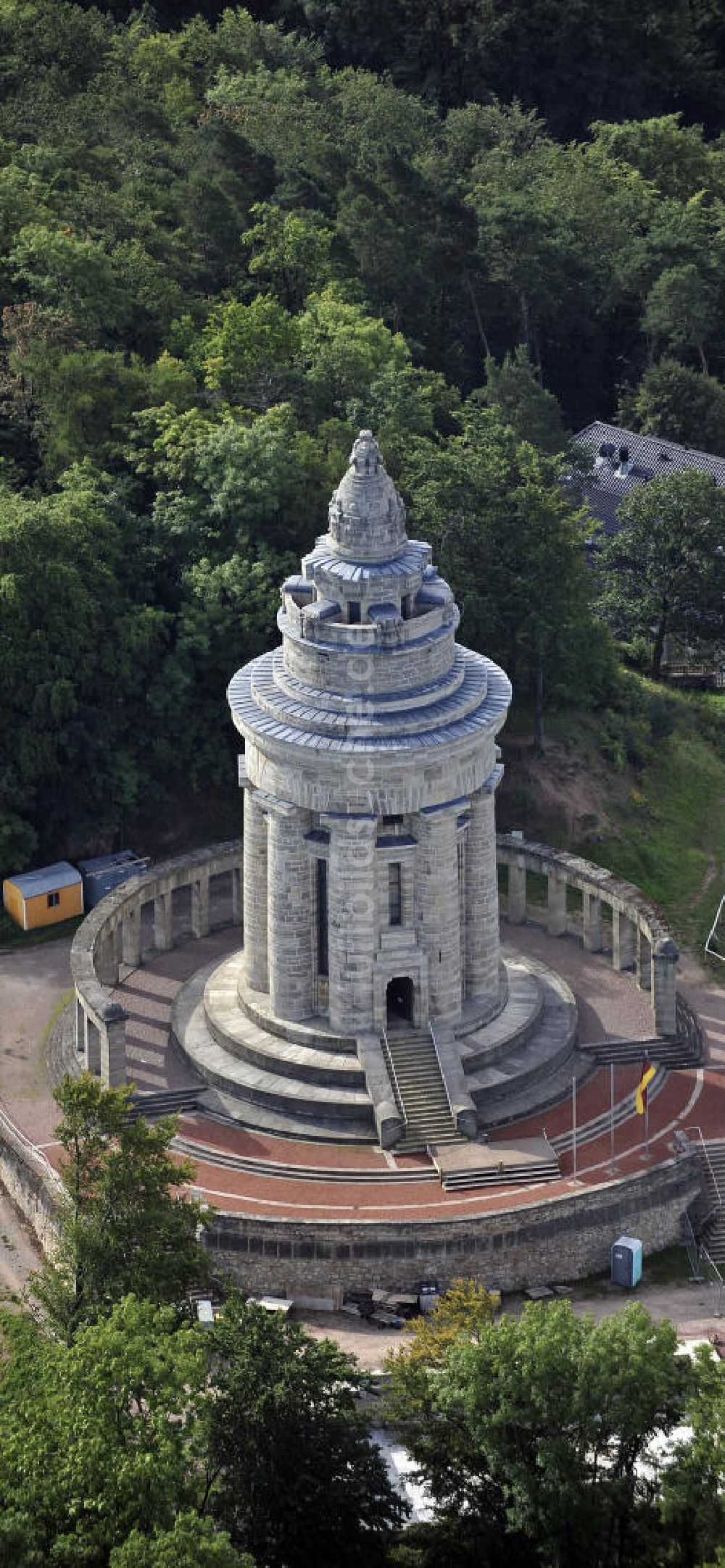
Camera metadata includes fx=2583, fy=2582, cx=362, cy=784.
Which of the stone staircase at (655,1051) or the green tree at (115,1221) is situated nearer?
the green tree at (115,1221)

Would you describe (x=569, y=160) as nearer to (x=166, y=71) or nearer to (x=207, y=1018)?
(x=166, y=71)

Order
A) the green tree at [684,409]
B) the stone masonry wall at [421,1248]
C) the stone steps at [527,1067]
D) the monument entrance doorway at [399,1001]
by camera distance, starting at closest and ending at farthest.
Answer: the stone masonry wall at [421,1248] → the stone steps at [527,1067] → the monument entrance doorway at [399,1001] → the green tree at [684,409]

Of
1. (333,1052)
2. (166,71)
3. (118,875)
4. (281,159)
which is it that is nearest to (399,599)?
(333,1052)

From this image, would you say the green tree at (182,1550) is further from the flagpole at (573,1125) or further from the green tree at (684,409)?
the green tree at (684,409)

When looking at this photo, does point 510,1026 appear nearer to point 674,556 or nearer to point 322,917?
point 322,917

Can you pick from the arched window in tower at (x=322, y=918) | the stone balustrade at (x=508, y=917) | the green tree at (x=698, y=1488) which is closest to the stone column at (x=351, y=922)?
the arched window in tower at (x=322, y=918)

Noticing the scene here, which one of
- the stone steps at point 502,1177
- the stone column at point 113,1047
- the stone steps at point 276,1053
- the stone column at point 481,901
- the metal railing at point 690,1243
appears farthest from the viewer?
the stone column at point 481,901

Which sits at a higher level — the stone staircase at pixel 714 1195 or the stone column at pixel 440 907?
the stone column at pixel 440 907
